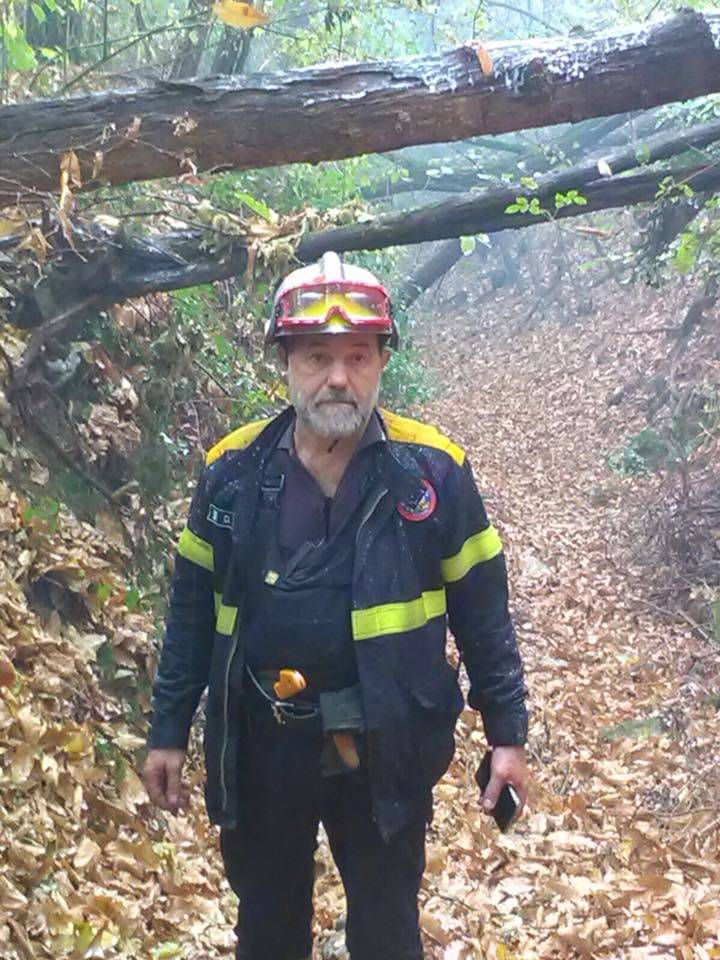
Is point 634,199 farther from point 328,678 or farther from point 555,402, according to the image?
point 555,402

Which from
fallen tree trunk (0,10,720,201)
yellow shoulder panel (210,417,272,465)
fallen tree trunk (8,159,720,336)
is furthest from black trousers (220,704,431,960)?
fallen tree trunk (8,159,720,336)

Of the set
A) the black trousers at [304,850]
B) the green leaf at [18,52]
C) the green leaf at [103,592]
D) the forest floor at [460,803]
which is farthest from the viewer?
the green leaf at [18,52]

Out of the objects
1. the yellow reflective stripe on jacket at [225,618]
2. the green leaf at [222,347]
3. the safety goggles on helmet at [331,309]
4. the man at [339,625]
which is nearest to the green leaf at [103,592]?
the man at [339,625]

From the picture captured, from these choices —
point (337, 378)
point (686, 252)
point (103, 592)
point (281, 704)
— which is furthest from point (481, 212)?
point (281, 704)

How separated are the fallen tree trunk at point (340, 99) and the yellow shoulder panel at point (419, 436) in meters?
2.62

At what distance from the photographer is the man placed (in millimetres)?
2635

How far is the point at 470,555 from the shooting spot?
276 cm

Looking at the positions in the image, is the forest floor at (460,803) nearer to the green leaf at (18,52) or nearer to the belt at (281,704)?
the belt at (281,704)

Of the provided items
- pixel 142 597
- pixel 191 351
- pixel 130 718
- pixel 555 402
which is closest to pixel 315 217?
pixel 191 351

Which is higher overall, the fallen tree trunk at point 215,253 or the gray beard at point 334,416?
the fallen tree trunk at point 215,253

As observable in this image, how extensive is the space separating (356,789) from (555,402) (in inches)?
518

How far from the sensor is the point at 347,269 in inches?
110

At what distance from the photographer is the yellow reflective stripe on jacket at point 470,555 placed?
9.00 ft

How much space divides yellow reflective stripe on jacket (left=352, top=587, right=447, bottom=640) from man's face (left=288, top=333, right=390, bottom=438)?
502mm
